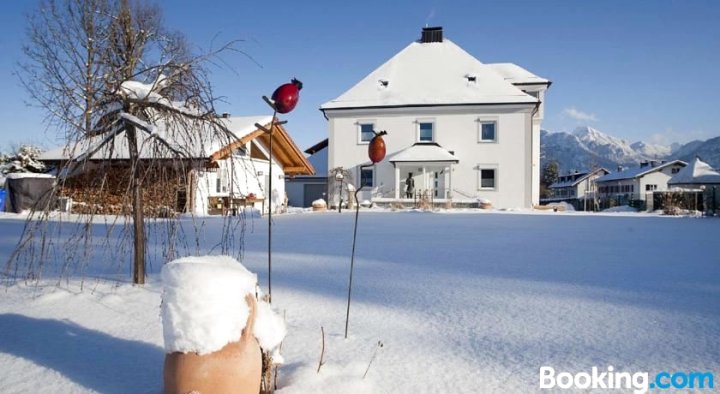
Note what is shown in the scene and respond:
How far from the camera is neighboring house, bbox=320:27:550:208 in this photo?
79.3ft

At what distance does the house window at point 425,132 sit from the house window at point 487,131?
8.70 ft

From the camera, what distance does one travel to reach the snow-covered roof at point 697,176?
40906 mm

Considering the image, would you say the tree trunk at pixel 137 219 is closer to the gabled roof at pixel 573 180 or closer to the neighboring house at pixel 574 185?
the neighboring house at pixel 574 185

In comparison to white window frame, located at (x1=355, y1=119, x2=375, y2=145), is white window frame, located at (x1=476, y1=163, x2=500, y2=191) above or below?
below

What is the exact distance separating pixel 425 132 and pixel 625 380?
78.2 feet

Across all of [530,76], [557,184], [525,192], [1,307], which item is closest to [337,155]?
[525,192]

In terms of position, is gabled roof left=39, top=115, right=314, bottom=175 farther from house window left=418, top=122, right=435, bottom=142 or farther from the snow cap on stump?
house window left=418, top=122, right=435, bottom=142

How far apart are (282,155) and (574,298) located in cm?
1960

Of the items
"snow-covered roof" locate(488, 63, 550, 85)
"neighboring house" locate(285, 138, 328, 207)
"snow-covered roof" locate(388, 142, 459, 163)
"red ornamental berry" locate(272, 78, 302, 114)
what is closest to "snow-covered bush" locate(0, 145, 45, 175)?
"neighboring house" locate(285, 138, 328, 207)

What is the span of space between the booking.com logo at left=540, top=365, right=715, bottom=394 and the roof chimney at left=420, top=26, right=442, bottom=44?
29.5 metres

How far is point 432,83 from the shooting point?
86.1 ft

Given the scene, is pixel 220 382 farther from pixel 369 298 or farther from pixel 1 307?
pixel 1 307

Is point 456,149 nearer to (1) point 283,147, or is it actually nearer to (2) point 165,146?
(1) point 283,147

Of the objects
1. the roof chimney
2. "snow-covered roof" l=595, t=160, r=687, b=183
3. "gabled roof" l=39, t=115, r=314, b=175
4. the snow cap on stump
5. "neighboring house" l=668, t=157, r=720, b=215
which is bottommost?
the snow cap on stump
